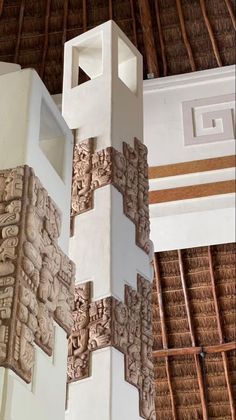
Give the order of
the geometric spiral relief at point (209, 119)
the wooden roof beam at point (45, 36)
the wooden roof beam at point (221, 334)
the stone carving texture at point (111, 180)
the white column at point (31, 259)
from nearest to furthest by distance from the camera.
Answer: the white column at point (31, 259) → the stone carving texture at point (111, 180) → the geometric spiral relief at point (209, 119) → the wooden roof beam at point (45, 36) → the wooden roof beam at point (221, 334)

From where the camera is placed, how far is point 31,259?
264 cm

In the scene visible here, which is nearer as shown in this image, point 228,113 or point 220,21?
point 228,113

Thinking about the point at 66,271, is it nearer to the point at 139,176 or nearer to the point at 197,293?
the point at 139,176

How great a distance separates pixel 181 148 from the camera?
4.94 metres

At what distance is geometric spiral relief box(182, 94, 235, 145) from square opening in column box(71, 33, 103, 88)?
100 centimetres

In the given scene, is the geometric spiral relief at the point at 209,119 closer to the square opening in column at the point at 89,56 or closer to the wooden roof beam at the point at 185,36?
the wooden roof beam at the point at 185,36

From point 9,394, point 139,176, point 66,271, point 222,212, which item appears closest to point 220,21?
point 222,212

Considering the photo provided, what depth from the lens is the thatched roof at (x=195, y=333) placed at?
6.26 m

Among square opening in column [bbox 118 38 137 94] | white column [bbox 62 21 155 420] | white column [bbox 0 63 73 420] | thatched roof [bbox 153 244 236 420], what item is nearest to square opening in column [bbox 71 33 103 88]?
white column [bbox 62 21 155 420]

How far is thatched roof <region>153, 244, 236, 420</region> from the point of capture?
6.26 meters

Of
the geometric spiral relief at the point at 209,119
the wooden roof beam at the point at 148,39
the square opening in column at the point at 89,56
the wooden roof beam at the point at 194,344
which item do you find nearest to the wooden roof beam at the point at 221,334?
the wooden roof beam at the point at 194,344

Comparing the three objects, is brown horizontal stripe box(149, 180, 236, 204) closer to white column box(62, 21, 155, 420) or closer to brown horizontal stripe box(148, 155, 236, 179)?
brown horizontal stripe box(148, 155, 236, 179)

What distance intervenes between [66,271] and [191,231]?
6.90ft

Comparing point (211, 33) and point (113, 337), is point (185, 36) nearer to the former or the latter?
point (211, 33)
